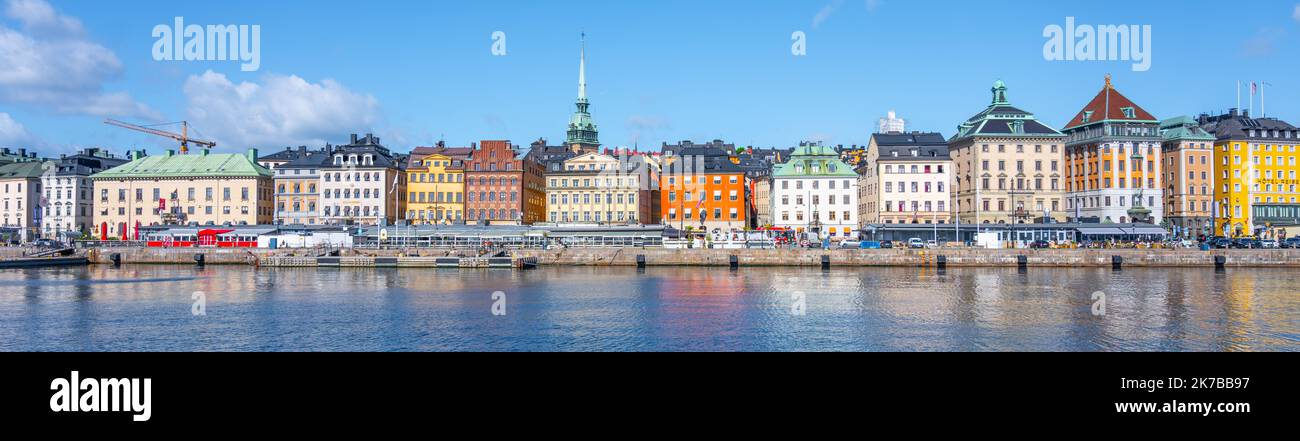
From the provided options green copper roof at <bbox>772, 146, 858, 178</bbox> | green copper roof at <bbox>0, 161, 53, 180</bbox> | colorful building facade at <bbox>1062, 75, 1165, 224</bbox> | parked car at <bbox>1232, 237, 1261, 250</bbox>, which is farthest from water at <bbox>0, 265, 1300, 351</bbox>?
green copper roof at <bbox>0, 161, 53, 180</bbox>

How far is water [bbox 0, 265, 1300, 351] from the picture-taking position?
1364 inches

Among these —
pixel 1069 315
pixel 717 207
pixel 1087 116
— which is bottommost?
pixel 1069 315

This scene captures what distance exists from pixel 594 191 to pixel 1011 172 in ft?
182

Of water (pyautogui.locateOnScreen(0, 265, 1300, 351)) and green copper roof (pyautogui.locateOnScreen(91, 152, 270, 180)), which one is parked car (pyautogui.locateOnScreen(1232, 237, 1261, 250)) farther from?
green copper roof (pyautogui.locateOnScreen(91, 152, 270, 180))

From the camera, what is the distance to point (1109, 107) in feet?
384

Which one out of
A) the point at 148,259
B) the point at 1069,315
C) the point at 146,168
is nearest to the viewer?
the point at 1069,315

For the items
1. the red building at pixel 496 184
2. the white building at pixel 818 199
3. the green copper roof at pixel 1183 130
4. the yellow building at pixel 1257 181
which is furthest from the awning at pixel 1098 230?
the red building at pixel 496 184

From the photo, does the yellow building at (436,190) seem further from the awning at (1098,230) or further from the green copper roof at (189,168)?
the awning at (1098,230)

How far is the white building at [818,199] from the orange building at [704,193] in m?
6.83

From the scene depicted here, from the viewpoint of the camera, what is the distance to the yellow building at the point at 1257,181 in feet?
381
